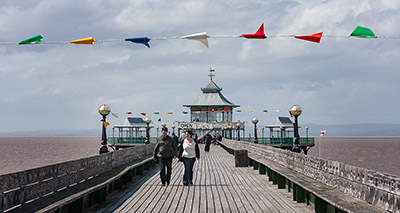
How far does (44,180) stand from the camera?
28.0 feet

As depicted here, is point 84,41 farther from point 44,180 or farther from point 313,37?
point 313,37

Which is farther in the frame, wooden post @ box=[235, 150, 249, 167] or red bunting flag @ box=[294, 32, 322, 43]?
wooden post @ box=[235, 150, 249, 167]

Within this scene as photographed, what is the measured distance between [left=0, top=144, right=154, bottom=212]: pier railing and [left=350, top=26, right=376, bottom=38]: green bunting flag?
651cm

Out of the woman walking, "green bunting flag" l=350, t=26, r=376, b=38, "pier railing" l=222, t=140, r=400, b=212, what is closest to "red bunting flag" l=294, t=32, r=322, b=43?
"green bunting flag" l=350, t=26, r=376, b=38

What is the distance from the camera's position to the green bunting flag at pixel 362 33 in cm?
1039

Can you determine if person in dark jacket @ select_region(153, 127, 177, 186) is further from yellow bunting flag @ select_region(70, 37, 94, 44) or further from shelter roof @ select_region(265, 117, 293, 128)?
shelter roof @ select_region(265, 117, 293, 128)

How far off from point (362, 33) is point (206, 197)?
5256 millimetres

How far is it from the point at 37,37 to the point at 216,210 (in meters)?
5.60

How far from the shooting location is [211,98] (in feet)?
246

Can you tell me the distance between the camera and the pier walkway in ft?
34.5

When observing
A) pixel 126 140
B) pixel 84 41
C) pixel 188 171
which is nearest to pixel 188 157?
pixel 188 171

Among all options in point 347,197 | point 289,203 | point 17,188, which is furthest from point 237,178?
point 17,188

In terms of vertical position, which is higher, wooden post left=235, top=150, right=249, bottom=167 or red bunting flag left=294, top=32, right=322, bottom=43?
A: red bunting flag left=294, top=32, right=322, bottom=43

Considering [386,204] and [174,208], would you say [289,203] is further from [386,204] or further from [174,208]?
[386,204]
